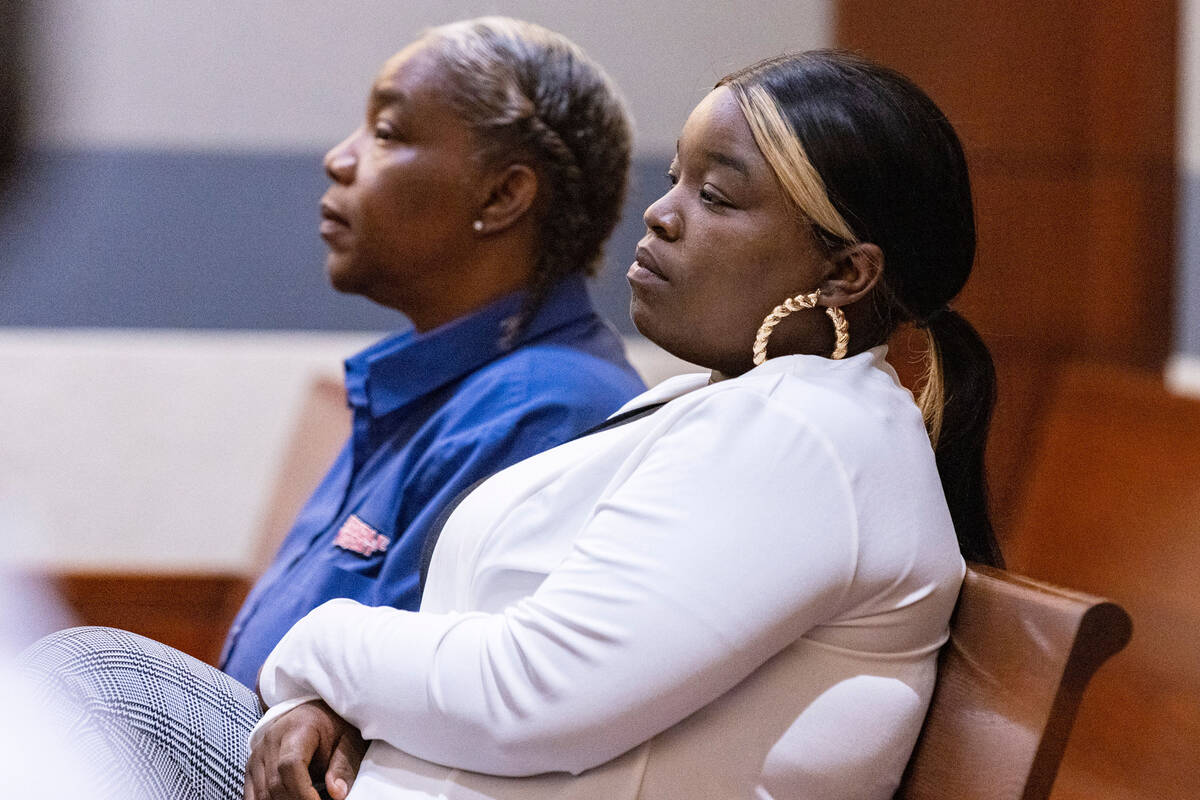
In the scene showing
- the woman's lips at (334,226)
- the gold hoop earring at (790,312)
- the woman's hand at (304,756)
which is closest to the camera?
the woman's hand at (304,756)

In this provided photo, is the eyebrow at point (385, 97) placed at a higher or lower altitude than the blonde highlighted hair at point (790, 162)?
lower

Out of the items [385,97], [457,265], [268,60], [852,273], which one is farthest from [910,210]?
[268,60]

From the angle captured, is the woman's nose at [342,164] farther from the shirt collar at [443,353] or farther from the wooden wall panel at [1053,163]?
the wooden wall panel at [1053,163]

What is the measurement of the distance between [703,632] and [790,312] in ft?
1.09

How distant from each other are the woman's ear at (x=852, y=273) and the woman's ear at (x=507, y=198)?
797mm

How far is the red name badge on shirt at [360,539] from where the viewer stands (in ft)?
5.29

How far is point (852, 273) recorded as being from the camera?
1.14 meters

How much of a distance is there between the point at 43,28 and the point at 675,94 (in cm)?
153

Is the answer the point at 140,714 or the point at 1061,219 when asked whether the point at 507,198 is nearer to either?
the point at 140,714

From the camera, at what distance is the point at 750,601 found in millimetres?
940

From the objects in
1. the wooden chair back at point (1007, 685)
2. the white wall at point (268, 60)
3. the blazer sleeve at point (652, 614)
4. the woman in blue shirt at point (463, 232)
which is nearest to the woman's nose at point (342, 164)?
the woman in blue shirt at point (463, 232)

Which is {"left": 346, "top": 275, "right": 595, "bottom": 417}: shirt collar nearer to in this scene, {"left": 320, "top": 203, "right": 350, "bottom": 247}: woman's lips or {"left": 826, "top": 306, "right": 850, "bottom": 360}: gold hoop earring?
{"left": 320, "top": 203, "right": 350, "bottom": 247}: woman's lips

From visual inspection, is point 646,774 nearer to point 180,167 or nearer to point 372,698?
point 372,698

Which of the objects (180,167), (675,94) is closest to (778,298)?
(675,94)
